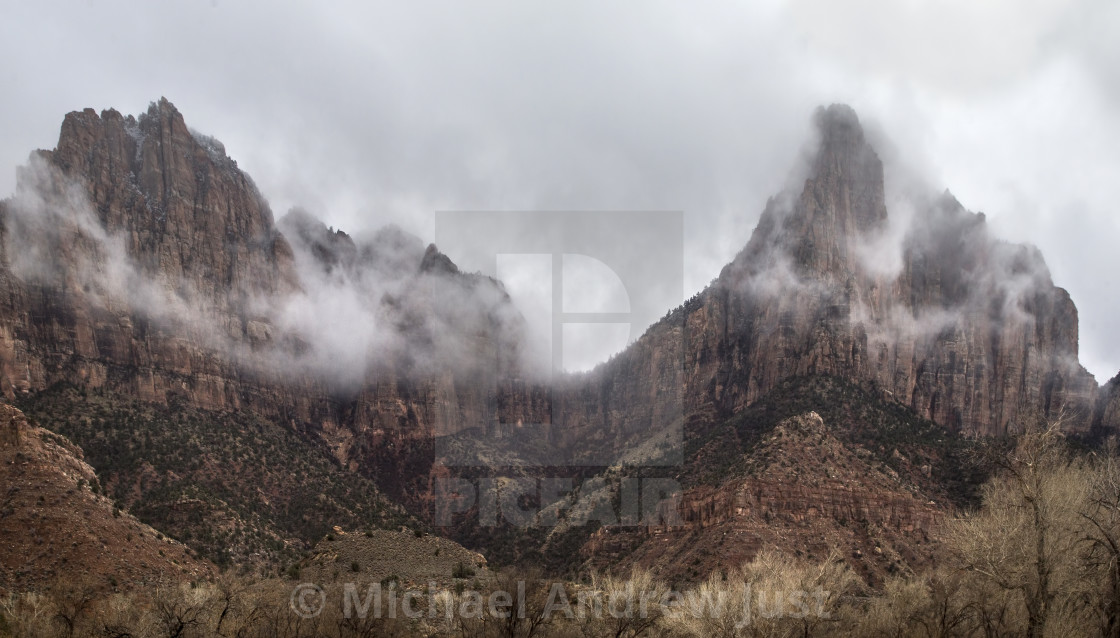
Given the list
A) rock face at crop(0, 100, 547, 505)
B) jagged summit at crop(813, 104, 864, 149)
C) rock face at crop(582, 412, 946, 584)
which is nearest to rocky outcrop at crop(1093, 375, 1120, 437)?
rock face at crop(582, 412, 946, 584)

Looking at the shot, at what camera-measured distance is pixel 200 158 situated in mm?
112312

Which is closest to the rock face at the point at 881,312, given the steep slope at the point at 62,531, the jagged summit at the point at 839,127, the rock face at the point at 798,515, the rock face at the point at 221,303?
the jagged summit at the point at 839,127

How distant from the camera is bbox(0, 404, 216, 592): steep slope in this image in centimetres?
4441

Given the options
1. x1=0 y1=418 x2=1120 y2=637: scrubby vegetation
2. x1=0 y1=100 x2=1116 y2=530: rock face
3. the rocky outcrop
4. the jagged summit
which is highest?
the jagged summit

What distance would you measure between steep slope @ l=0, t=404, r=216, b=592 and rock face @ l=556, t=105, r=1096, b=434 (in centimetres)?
6803

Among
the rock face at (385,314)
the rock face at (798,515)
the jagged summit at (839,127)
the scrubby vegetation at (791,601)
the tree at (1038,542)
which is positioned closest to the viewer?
the tree at (1038,542)

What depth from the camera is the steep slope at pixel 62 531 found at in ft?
146

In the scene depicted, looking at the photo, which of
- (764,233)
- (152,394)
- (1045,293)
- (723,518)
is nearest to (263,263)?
(152,394)

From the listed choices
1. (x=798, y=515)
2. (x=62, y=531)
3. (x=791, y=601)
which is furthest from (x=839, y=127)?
(x=62, y=531)

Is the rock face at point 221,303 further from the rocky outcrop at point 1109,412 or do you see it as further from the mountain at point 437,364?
the rocky outcrop at point 1109,412

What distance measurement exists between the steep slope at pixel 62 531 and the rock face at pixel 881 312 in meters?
68.0

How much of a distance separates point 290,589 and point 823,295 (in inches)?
2950

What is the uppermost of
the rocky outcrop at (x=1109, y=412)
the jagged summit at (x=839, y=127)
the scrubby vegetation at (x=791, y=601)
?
the jagged summit at (x=839, y=127)

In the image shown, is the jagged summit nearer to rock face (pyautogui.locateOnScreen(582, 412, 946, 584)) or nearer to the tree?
rock face (pyautogui.locateOnScreen(582, 412, 946, 584))
